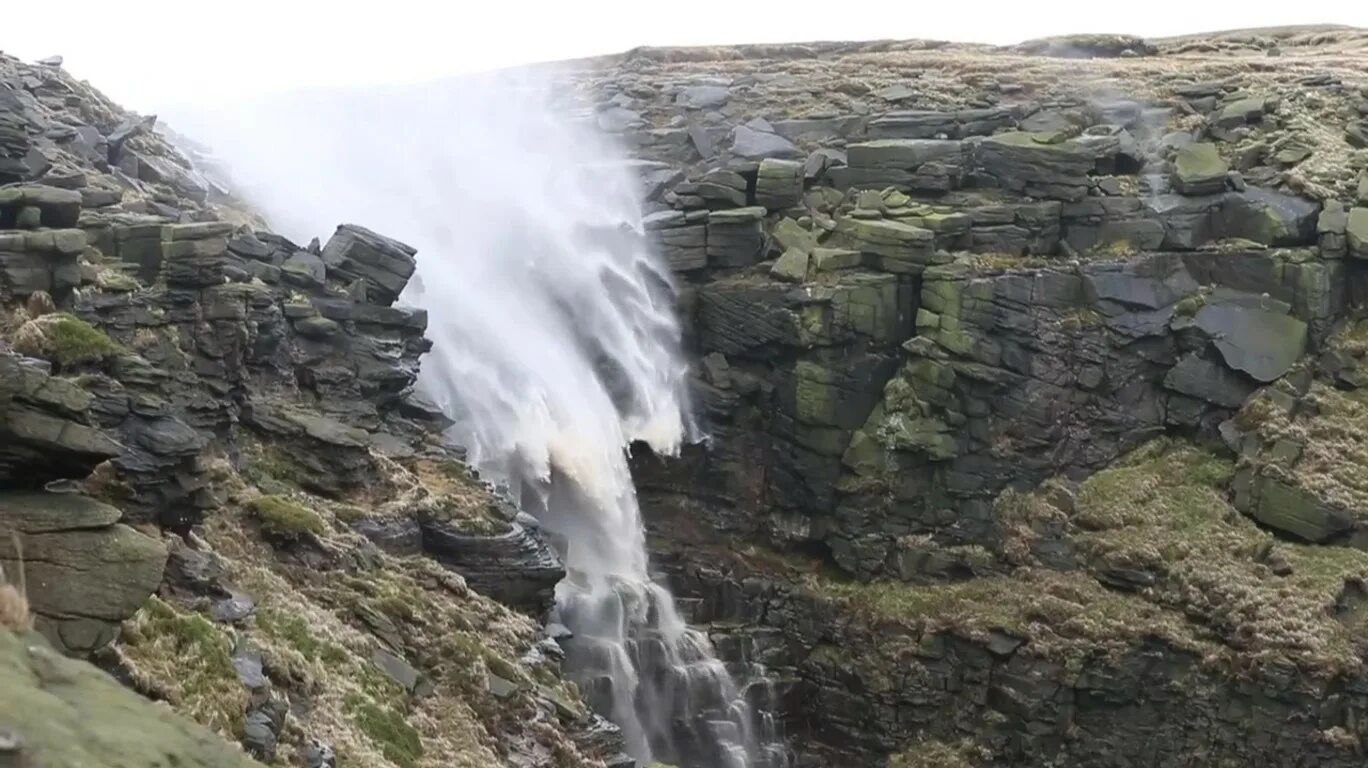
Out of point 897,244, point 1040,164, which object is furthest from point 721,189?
point 1040,164

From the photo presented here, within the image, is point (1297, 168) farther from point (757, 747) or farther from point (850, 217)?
point (757, 747)

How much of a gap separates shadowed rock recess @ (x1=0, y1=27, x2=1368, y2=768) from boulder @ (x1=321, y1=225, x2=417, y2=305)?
82mm

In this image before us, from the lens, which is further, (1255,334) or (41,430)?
(1255,334)

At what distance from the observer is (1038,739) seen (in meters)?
37.6

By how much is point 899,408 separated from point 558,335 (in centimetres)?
1076

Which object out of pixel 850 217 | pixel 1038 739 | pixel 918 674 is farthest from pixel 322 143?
pixel 1038 739

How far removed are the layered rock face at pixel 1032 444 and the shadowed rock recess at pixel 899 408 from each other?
112 mm

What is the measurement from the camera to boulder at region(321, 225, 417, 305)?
3144cm

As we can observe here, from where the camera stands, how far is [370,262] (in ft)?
105

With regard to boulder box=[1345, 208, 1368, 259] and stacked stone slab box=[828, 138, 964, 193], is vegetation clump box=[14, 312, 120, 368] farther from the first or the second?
boulder box=[1345, 208, 1368, 259]

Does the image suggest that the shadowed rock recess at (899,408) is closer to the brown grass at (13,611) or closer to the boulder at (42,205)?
the boulder at (42,205)

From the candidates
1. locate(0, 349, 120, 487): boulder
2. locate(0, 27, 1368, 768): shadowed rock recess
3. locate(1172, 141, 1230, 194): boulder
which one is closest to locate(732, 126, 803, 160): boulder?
locate(0, 27, 1368, 768): shadowed rock recess

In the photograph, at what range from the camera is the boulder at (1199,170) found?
4347cm

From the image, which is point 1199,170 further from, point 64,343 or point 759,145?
point 64,343
